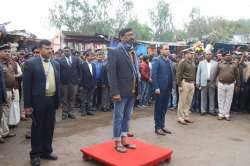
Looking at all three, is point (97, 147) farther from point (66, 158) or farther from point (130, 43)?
point (130, 43)

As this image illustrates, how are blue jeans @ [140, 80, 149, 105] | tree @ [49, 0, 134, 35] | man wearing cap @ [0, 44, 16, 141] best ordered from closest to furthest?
man wearing cap @ [0, 44, 16, 141]
blue jeans @ [140, 80, 149, 105]
tree @ [49, 0, 134, 35]

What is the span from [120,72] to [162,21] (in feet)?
133

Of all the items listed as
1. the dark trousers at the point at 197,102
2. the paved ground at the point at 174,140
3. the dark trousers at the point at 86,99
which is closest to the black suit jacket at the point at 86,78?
the dark trousers at the point at 86,99

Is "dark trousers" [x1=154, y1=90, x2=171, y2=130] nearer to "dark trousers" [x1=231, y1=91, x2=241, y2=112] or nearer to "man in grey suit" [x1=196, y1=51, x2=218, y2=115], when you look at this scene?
"man in grey suit" [x1=196, y1=51, x2=218, y2=115]

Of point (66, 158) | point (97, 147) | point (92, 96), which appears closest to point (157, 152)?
point (97, 147)

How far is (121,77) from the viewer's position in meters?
5.20

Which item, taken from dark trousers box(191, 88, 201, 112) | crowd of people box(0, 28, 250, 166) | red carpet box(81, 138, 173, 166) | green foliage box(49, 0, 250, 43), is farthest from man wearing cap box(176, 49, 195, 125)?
green foliage box(49, 0, 250, 43)

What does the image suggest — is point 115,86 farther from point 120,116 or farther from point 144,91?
point 144,91

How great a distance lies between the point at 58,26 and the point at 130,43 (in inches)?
1439

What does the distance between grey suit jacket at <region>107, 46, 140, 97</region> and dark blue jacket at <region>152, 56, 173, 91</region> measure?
67.2 inches

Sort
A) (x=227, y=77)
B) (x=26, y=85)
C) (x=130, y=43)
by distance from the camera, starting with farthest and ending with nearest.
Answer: (x=227, y=77) → (x=130, y=43) → (x=26, y=85)

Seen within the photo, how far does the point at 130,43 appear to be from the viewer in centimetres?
526

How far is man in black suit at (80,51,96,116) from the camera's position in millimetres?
9367

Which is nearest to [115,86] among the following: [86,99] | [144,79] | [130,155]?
[130,155]
